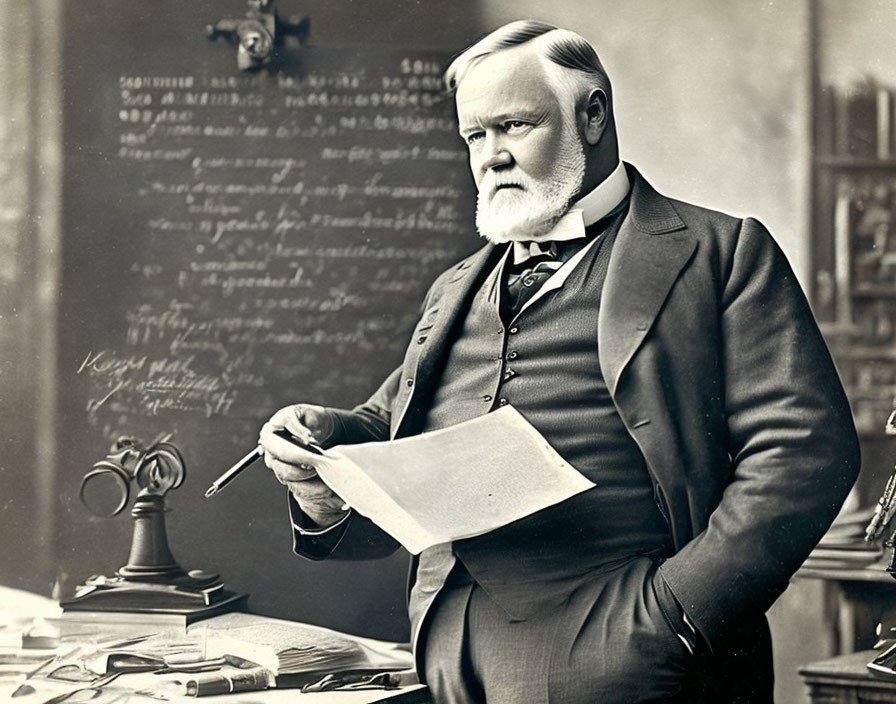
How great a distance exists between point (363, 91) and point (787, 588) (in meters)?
1.41

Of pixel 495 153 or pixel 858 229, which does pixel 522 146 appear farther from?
pixel 858 229

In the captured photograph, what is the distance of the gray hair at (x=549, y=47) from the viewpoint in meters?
2.43

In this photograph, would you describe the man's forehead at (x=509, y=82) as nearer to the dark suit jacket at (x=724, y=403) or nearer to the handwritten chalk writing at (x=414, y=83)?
the handwritten chalk writing at (x=414, y=83)

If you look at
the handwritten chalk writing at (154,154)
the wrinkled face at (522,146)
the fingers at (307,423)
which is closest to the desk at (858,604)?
the wrinkled face at (522,146)

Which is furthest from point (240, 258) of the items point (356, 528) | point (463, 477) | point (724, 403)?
point (724, 403)

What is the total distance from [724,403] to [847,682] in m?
0.66

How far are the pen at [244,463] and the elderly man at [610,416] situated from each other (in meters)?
0.03

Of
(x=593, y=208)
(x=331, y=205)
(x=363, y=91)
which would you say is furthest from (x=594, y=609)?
(x=363, y=91)

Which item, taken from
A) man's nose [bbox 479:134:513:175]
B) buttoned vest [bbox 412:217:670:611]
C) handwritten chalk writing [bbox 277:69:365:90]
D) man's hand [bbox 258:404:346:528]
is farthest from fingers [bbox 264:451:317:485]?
handwritten chalk writing [bbox 277:69:365:90]

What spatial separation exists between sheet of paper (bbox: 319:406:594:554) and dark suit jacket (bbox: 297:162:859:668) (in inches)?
4.6

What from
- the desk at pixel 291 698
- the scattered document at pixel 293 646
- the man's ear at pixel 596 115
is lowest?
the desk at pixel 291 698

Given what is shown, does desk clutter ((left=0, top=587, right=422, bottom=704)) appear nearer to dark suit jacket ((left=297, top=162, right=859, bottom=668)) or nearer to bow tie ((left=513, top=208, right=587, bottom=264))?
dark suit jacket ((left=297, top=162, right=859, bottom=668))

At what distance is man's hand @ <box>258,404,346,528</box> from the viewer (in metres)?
2.40

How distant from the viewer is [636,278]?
2281 mm
